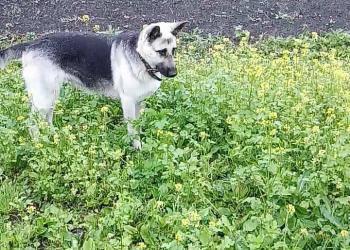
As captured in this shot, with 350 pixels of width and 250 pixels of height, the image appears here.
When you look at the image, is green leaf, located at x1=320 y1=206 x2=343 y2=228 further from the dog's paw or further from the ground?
the ground

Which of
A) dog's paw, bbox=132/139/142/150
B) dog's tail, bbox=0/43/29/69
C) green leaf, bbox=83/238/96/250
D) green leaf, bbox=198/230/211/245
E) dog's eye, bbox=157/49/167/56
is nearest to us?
green leaf, bbox=198/230/211/245

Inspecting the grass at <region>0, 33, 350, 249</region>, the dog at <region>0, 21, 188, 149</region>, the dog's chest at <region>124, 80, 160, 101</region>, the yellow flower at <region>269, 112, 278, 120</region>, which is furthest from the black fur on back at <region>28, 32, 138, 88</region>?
the yellow flower at <region>269, 112, 278, 120</region>

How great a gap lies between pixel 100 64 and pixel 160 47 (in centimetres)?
58

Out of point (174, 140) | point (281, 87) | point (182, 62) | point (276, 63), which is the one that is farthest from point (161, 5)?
point (174, 140)

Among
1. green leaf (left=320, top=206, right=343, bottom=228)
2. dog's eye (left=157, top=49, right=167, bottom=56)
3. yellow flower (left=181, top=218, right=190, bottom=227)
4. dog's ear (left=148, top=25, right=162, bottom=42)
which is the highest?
dog's ear (left=148, top=25, right=162, bottom=42)

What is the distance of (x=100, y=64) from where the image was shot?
5.72 metres

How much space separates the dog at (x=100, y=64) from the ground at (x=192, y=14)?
4244 millimetres

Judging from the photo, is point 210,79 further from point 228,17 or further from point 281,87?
point 228,17

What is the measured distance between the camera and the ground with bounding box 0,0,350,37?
9.99 meters

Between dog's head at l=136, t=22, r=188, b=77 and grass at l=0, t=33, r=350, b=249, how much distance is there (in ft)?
1.19

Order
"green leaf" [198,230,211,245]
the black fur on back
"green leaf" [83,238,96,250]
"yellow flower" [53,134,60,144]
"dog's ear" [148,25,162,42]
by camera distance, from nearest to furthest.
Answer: "green leaf" [198,230,211,245], "green leaf" [83,238,96,250], "yellow flower" [53,134,60,144], "dog's ear" [148,25,162,42], the black fur on back

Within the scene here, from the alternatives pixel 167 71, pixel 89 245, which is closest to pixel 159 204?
pixel 89 245

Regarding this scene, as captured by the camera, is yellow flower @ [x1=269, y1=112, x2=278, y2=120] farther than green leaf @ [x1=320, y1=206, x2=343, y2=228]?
Yes

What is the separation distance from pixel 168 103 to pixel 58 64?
1034mm
